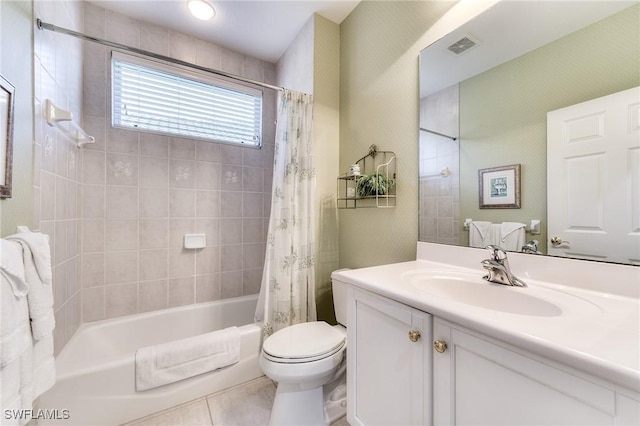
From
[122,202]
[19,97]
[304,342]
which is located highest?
[19,97]

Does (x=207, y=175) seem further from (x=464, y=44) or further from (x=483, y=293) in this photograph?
(x=483, y=293)

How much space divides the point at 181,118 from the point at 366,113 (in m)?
1.52

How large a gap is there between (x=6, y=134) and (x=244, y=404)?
1.66 m

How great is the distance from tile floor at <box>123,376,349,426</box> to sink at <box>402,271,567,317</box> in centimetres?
94

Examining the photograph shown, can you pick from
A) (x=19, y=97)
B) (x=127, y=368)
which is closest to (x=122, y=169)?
(x=19, y=97)

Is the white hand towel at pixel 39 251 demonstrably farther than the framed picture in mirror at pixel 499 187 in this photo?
No

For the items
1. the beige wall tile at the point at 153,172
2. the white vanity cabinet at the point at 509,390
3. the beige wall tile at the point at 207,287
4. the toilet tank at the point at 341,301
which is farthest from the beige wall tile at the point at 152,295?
the white vanity cabinet at the point at 509,390

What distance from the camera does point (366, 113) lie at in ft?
5.58

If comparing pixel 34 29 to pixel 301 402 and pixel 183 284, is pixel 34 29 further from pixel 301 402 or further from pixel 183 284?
pixel 301 402

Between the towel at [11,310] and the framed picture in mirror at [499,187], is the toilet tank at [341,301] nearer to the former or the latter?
the framed picture in mirror at [499,187]

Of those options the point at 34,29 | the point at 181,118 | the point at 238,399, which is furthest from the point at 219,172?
the point at 238,399

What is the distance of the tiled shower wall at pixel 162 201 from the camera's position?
1.76 meters

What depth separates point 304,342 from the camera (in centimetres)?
129

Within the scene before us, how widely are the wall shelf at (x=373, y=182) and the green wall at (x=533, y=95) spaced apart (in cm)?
41
